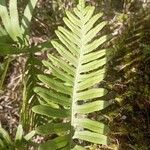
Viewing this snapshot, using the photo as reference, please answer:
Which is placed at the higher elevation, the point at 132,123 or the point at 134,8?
the point at 134,8

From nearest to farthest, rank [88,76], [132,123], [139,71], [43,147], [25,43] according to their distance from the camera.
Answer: [43,147] → [88,76] → [25,43] → [132,123] → [139,71]

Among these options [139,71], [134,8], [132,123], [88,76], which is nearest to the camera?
[88,76]

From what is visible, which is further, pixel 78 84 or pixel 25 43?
pixel 25 43

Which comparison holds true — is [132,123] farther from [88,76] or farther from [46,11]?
[46,11]

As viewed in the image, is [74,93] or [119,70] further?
[119,70]

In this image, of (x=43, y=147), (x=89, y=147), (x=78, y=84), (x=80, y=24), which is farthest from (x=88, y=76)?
(x=89, y=147)

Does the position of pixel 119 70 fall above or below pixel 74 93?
below

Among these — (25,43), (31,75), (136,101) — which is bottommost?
(136,101)

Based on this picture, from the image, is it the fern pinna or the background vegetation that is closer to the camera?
the fern pinna

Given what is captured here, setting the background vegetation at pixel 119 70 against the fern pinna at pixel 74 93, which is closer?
the fern pinna at pixel 74 93

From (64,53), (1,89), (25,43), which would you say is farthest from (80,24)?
(1,89)
